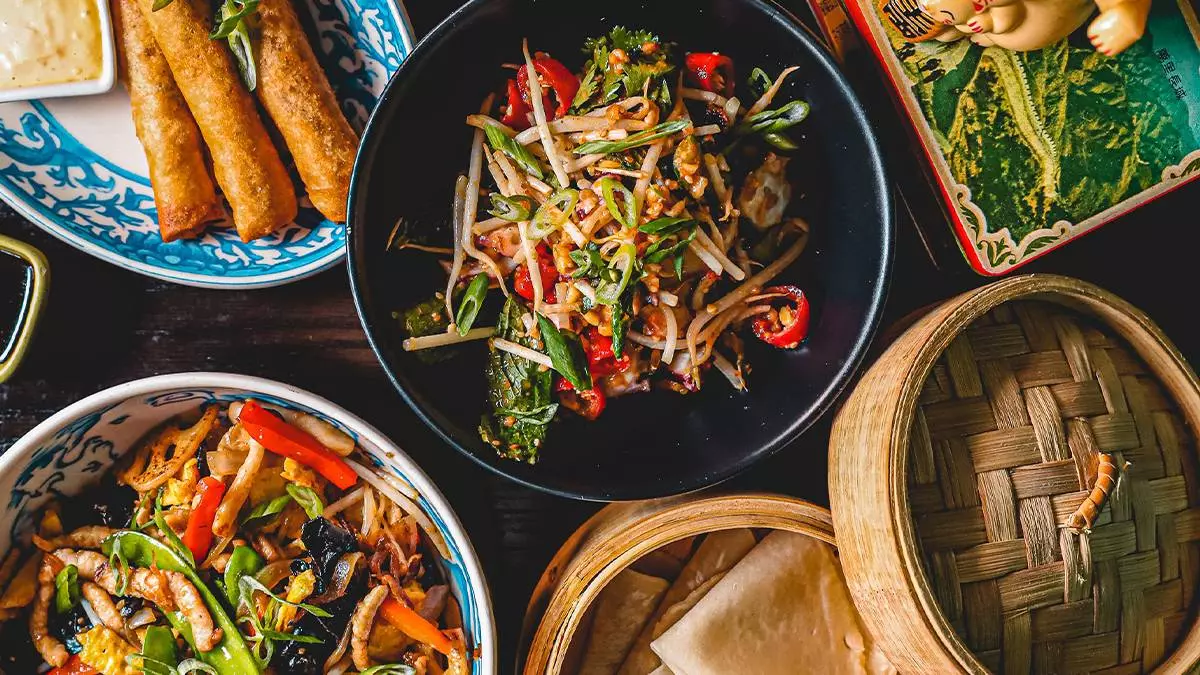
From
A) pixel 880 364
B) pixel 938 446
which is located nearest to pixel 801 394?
pixel 880 364

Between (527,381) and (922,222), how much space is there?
1.14 m

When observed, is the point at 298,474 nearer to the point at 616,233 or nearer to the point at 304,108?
the point at 304,108

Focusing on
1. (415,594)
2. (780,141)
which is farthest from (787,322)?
(415,594)

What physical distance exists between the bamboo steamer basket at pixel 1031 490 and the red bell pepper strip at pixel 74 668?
6.73ft

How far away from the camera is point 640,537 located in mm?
2090

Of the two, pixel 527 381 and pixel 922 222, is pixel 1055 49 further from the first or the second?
pixel 527 381

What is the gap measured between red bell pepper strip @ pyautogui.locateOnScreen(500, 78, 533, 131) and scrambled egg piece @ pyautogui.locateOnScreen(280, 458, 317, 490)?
1076 millimetres

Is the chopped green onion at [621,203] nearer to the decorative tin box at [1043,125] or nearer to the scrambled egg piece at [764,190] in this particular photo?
the scrambled egg piece at [764,190]

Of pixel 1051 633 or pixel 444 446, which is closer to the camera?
pixel 1051 633

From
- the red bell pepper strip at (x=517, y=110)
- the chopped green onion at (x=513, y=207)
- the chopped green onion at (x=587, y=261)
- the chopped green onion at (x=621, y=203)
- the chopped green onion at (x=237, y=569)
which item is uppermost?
the red bell pepper strip at (x=517, y=110)

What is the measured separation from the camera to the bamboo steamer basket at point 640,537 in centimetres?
204

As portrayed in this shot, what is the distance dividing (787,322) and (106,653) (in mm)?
2025

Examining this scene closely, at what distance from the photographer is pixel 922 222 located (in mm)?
2281

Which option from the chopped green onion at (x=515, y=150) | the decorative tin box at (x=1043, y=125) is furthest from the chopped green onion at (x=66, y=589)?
the decorative tin box at (x=1043, y=125)
